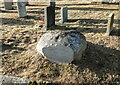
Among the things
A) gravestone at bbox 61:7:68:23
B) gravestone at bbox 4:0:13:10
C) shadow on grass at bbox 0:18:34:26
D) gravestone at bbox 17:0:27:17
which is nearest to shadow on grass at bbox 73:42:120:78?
gravestone at bbox 61:7:68:23

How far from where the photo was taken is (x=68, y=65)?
7.10 metres

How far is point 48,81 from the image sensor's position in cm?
669

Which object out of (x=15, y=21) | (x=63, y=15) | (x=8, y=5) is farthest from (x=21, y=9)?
(x=63, y=15)

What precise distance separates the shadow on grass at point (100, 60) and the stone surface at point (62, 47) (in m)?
0.27

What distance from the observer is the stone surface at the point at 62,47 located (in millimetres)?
6878

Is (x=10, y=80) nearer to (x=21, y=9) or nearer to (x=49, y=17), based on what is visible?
(x=49, y=17)

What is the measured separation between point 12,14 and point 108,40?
17.0 feet

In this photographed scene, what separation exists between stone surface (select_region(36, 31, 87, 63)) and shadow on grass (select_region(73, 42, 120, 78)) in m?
0.27

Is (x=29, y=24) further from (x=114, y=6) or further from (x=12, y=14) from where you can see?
(x=114, y=6)

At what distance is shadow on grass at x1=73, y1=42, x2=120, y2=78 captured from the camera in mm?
7039

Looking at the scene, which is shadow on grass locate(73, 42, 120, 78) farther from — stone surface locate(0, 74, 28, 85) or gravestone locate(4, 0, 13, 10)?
gravestone locate(4, 0, 13, 10)

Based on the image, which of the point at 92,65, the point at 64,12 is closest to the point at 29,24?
the point at 64,12

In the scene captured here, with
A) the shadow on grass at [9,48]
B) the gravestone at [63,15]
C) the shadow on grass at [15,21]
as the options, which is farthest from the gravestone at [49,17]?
the shadow on grass at [9,48]

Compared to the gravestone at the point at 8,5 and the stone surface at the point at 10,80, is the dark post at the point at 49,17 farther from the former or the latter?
the gravestone at the point at 8,5
